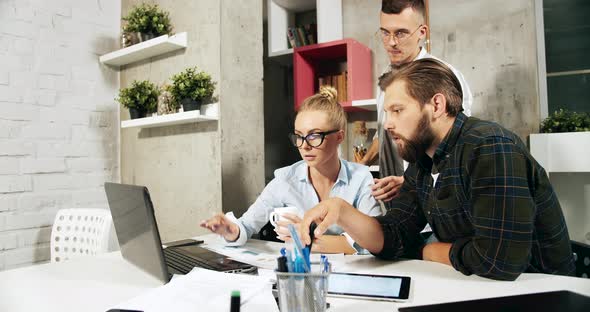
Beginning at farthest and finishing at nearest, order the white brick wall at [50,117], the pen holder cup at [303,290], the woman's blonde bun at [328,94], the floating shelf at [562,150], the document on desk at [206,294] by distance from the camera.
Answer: the white brick wall at [50,117], the floating shelf at [562,150], the woman's blonde bun at [328,94], the document on desk at [206,294], the pen holder cup at [303,290]

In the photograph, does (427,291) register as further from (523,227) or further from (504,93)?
(504,93)

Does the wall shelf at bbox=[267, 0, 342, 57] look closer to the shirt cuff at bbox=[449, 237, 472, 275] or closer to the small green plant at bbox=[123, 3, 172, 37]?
the small green plant at bbox=[123, 3, 172, 37]

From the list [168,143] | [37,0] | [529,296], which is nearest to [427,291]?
[529,296]

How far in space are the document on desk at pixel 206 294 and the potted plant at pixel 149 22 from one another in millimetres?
1800

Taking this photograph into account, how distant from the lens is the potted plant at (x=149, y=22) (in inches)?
93.0

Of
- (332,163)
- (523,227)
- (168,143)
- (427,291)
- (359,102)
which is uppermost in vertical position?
(359,102)

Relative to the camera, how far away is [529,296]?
2.50 feet

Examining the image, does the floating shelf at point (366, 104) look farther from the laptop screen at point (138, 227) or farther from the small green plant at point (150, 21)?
the laptop screen at point (138, 227)

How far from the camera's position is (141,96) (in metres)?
2.40

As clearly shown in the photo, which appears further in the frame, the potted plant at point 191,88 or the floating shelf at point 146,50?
the floating shelf at point 146,50

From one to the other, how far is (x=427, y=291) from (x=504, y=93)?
2.12m

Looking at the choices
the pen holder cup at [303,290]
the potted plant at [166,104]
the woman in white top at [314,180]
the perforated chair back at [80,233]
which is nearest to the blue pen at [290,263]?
the pen holder cup at [303,290]

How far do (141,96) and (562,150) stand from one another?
7.76 ft

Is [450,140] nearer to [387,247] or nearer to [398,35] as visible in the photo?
[387,247]
